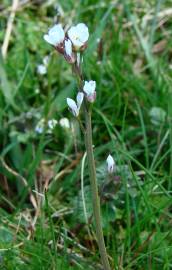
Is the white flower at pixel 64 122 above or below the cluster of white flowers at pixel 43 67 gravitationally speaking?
below

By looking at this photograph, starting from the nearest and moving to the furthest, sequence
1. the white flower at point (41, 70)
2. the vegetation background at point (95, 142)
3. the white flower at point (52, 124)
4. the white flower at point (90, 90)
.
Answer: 1. the white flower at point (90, 90)
2. the vegetation background at point (95, 142)
3. the white flower at point (52, 124)
4. the white flower at point (41, 70)

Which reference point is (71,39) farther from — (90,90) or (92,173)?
(92,173)

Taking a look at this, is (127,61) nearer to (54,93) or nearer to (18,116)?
(54,93)

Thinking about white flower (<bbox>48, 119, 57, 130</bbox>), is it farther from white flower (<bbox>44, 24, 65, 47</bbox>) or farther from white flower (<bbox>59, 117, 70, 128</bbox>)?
white flower (<bbox>44, 24, 65, 47</bbox>)

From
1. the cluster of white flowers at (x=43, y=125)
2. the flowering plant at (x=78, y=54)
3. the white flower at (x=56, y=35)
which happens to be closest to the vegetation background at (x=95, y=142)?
the cluster of white flowers at (x=43, y=125)

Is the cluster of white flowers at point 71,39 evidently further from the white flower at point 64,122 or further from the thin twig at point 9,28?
the thin twig at point 9,28

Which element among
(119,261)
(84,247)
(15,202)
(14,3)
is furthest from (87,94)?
(14,3)

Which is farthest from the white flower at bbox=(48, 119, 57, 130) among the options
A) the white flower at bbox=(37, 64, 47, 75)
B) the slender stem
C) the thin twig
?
the slender stem
